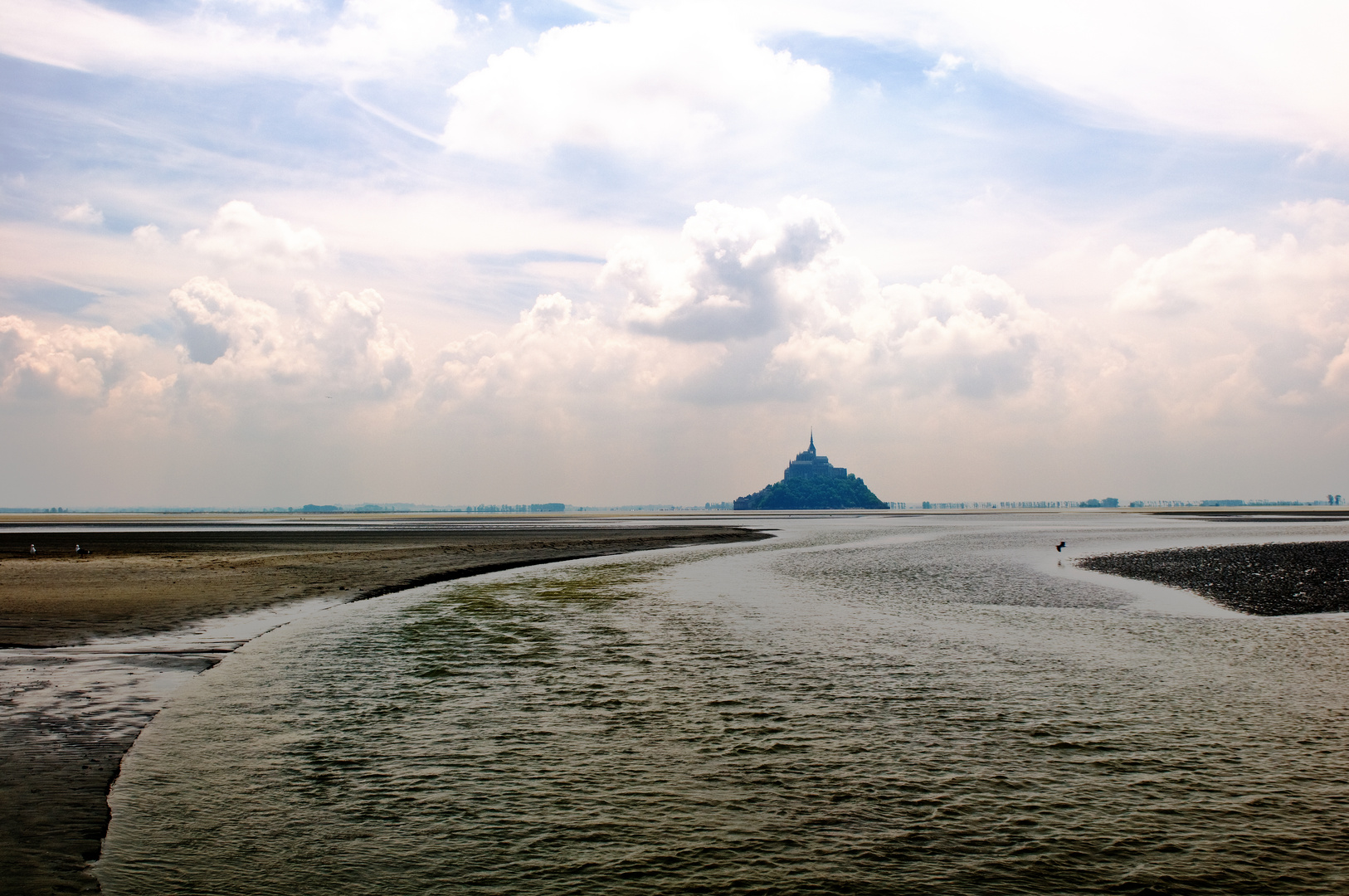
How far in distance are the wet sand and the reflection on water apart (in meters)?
0.65

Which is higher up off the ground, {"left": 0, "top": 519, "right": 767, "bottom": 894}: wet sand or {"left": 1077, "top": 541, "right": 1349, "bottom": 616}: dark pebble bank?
{"left": 0, "top": 519, "right": 767, "bottom": 894}: wet sand

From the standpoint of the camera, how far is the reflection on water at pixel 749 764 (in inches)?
364

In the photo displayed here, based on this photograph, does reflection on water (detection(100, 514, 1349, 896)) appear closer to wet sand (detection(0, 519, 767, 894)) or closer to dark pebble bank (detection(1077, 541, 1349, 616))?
wet sand (detection(0, 519, 767, 894))

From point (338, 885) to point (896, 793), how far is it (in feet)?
22.5

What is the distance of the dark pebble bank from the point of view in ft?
108

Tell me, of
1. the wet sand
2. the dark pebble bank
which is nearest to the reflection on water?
the wet sand

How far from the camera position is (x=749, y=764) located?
1286 cm

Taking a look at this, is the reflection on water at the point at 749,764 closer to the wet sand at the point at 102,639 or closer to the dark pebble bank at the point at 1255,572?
the wet sand at the point at 102,639

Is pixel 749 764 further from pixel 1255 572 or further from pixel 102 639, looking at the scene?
pixel 1255 572

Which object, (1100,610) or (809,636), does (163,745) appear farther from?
(1100,610)

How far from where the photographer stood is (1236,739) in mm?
14031

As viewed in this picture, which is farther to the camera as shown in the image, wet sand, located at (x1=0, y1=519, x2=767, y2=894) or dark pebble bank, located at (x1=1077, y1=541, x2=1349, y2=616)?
dark pebble bank, located at (x1=1077, y1=541, x2=1349, y2=616)

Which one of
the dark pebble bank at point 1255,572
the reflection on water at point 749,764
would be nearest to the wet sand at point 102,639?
the reflection on water at point 749,764

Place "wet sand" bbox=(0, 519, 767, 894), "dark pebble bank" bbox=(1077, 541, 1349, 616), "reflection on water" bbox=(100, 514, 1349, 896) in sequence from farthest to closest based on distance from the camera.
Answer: "dark pebble bank" bbox=(1077, 541, 1349, 616) → "wet sand" bbox=(0, 519, 767, 894) → "reflection on water" bbox=(100, 514, 1349, 896)
